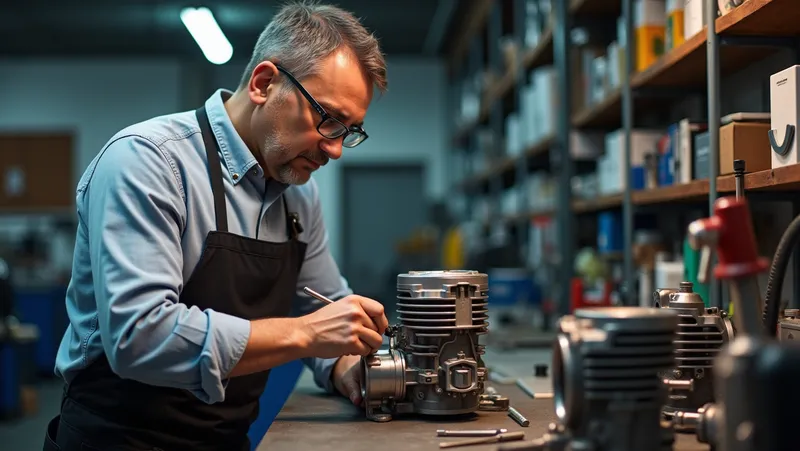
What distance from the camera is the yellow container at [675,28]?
2.14 m

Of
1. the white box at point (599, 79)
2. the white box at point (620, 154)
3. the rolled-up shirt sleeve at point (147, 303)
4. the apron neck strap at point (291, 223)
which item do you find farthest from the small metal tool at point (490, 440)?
the white box at point (599, 79)

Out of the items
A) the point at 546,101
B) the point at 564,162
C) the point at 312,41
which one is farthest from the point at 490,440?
the point at 546,101

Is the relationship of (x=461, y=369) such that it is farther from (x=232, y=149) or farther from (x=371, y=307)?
(x=232, y=149)

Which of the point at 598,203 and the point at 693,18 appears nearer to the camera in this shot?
the point at 693,18

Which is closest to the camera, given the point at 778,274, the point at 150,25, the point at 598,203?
the point at 778,274

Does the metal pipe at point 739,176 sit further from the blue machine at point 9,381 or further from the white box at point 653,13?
the blue machine at point 9,381

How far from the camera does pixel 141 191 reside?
135 centimetres

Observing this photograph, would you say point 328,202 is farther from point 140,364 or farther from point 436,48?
point 140,364

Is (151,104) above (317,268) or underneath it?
above

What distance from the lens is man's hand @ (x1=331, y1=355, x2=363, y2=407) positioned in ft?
5.04

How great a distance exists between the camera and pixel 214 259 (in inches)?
58.9

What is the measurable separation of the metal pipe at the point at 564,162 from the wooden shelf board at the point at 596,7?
0.09m

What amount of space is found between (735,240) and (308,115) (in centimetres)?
93

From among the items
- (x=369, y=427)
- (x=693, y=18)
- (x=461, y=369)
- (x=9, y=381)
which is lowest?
(x=9, y=381)
